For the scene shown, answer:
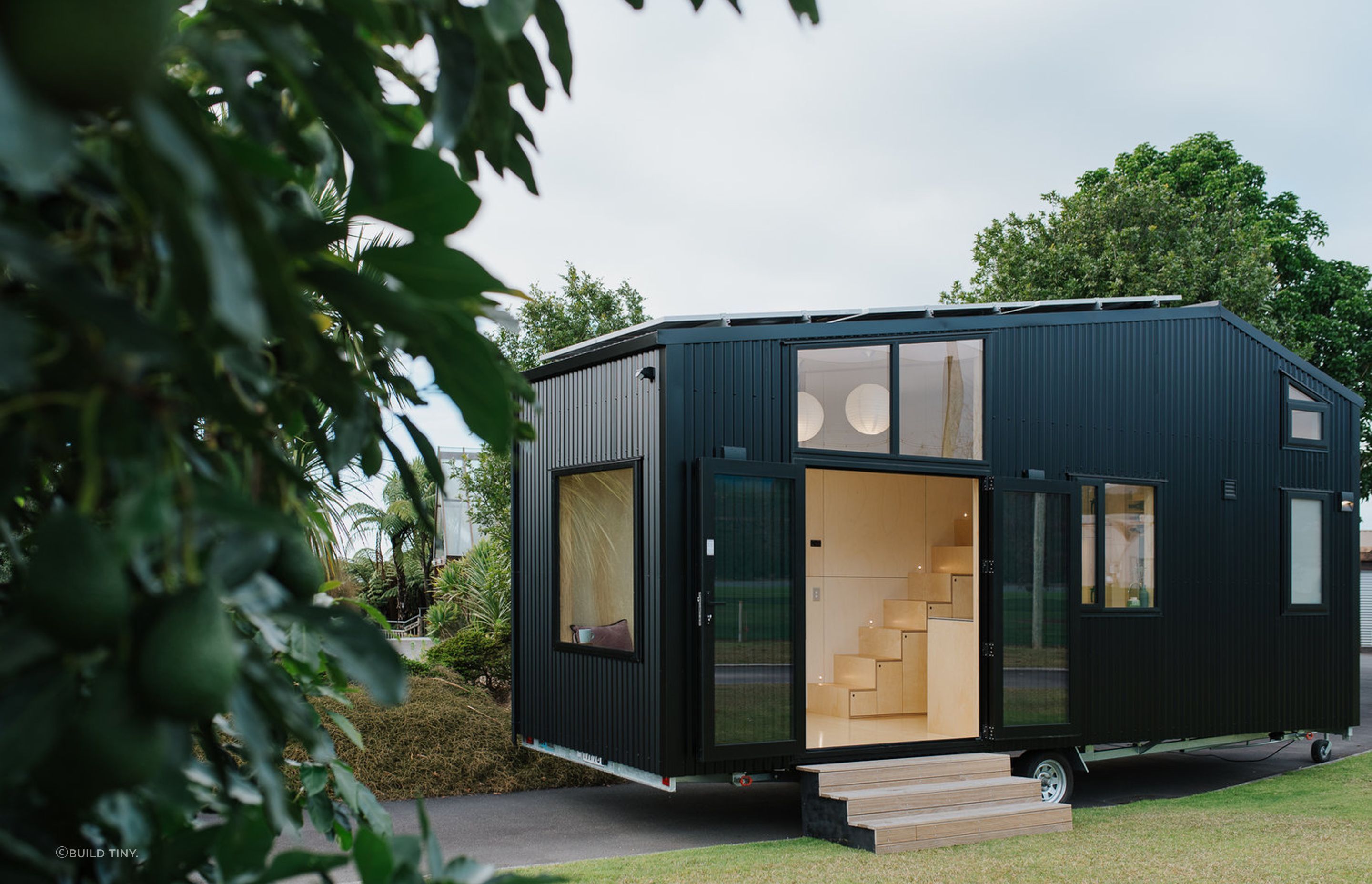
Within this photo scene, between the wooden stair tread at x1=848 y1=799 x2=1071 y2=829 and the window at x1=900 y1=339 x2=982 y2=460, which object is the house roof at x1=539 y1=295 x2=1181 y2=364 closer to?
the window at x1=900 y1=339 x2=982 y2=460

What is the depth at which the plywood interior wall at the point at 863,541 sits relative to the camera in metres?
9.82

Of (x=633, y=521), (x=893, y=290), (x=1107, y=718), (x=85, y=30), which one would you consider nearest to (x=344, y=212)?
(x=85, y=30)

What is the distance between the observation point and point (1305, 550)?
982 cm

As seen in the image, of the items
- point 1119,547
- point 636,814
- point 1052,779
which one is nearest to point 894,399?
point 1119,547

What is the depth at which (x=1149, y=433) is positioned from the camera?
874cm

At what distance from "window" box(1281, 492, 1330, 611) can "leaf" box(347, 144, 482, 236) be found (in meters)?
10.4

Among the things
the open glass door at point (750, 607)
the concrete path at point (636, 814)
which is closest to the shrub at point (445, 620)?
the concrete path at point (636, 814)

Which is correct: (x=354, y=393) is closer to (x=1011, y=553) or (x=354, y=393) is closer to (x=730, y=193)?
(x=1011, y=553)

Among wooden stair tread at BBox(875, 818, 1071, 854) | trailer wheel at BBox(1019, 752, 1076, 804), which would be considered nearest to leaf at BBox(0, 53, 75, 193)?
wooden stair tread at BBox(875, 818, 1071, 854)

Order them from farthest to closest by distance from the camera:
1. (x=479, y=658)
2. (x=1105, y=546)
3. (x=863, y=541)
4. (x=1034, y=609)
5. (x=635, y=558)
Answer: (x=479, y=658) → (x=863, y=541) → (x=1105, y=546) → (x=1034, y=609) → (x=635, y=558)

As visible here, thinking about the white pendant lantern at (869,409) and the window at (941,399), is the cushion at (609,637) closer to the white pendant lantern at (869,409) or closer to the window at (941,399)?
the white pendant lantern at (869,409)

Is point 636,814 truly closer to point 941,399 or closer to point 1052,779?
point 1052,779

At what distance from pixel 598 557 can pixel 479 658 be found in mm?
3760

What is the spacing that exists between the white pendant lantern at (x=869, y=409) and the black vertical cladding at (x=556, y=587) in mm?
1381
